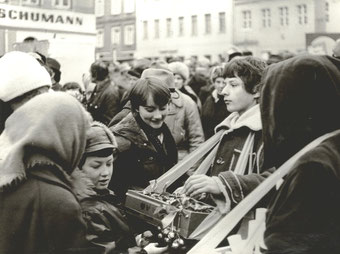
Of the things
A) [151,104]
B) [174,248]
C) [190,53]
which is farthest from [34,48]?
[190,53]

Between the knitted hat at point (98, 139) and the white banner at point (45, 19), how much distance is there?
17.8ft

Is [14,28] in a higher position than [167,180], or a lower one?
higher

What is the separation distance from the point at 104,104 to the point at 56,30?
1.52m

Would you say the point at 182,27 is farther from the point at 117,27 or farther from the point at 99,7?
the point at 99,7

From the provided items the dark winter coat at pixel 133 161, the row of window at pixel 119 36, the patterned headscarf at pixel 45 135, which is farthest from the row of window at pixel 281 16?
the patterned headscarf at pixel 45 135

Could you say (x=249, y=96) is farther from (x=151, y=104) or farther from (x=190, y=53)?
(x=190, y=53)

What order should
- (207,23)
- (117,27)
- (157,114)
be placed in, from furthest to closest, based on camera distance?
(207,23)
(117,27)
(157,114)

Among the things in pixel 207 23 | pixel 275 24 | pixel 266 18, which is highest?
pixel 266 18

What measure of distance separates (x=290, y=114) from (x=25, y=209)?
1.07 m

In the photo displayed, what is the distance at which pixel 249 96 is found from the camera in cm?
374

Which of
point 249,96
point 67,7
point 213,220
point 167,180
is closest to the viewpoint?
point 213,220

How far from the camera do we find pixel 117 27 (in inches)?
505

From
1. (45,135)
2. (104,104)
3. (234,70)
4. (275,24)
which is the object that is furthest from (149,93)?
(275,24)

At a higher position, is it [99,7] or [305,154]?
[99,7]
